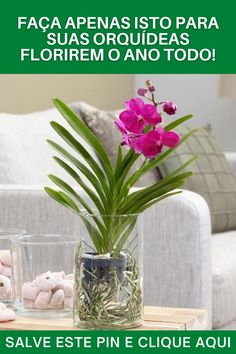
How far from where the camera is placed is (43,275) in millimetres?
1845

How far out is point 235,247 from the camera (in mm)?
3012

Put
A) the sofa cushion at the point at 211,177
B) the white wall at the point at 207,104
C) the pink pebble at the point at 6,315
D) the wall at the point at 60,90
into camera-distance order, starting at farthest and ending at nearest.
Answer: the white wall at the point at 207,104
the wall at the point at 60,90
the sofa cushion at the point at 211,177
the pink pebble at the point at 6,315

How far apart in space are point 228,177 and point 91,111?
0.62m

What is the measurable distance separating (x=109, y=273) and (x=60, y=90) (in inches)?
99.4

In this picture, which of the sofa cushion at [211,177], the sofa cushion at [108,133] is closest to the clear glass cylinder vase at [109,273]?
the sofa cushion at [108,133]

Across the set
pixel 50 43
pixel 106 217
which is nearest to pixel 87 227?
pixel 106 217

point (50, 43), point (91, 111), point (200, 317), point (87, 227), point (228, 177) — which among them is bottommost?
point (200, 317)

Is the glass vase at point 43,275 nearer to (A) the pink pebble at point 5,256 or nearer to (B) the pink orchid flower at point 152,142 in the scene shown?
(A) the pink pebble at point 5,256

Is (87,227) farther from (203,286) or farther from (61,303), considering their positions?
(203,286)

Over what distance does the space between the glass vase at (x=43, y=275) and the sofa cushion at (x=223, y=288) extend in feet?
2.87

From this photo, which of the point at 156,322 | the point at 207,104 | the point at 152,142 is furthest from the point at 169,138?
the point at 207,104

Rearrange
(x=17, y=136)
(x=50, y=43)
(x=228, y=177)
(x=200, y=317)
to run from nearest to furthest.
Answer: (x=200, y=317)
(x=17, y=136)
(x=50, y=43)
(x=228, y=177)

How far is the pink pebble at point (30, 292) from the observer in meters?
1.84

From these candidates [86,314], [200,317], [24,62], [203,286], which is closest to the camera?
[86,314]
